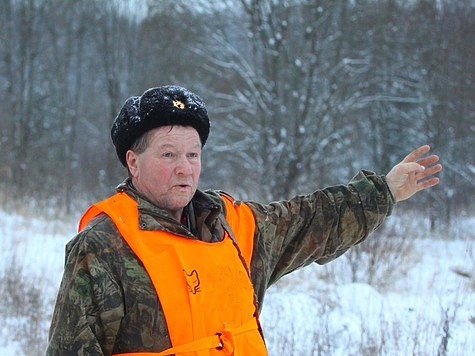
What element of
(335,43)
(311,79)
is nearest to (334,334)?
(311,79)

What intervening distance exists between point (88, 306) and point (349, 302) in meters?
Answer: 4.45

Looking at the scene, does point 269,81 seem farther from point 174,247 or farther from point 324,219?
point 174,247

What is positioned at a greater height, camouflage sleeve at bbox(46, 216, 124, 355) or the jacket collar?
the jacket collar

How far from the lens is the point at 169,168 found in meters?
2.04

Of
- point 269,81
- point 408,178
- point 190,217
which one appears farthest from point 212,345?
point 269,81

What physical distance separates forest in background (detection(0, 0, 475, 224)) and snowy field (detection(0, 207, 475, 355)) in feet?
10.8

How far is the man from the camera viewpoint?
1.85m

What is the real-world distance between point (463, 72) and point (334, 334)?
9411 mm

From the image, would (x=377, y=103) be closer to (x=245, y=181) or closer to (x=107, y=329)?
(x=245, y=181)

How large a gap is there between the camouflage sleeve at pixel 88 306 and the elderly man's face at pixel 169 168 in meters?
0.26

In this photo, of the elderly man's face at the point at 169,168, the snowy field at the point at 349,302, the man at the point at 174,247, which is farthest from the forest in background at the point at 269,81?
the elderly man's face at the point at 169,168

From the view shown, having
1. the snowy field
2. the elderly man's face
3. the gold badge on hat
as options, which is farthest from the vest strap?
the snowy field

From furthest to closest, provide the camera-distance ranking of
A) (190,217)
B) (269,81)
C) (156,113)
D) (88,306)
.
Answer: (269,81) < (190,217) < (156,113) < (88,306)

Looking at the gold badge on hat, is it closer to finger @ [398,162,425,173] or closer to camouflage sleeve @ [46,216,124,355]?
camouflage sleeve @ [46,216,124,355]
